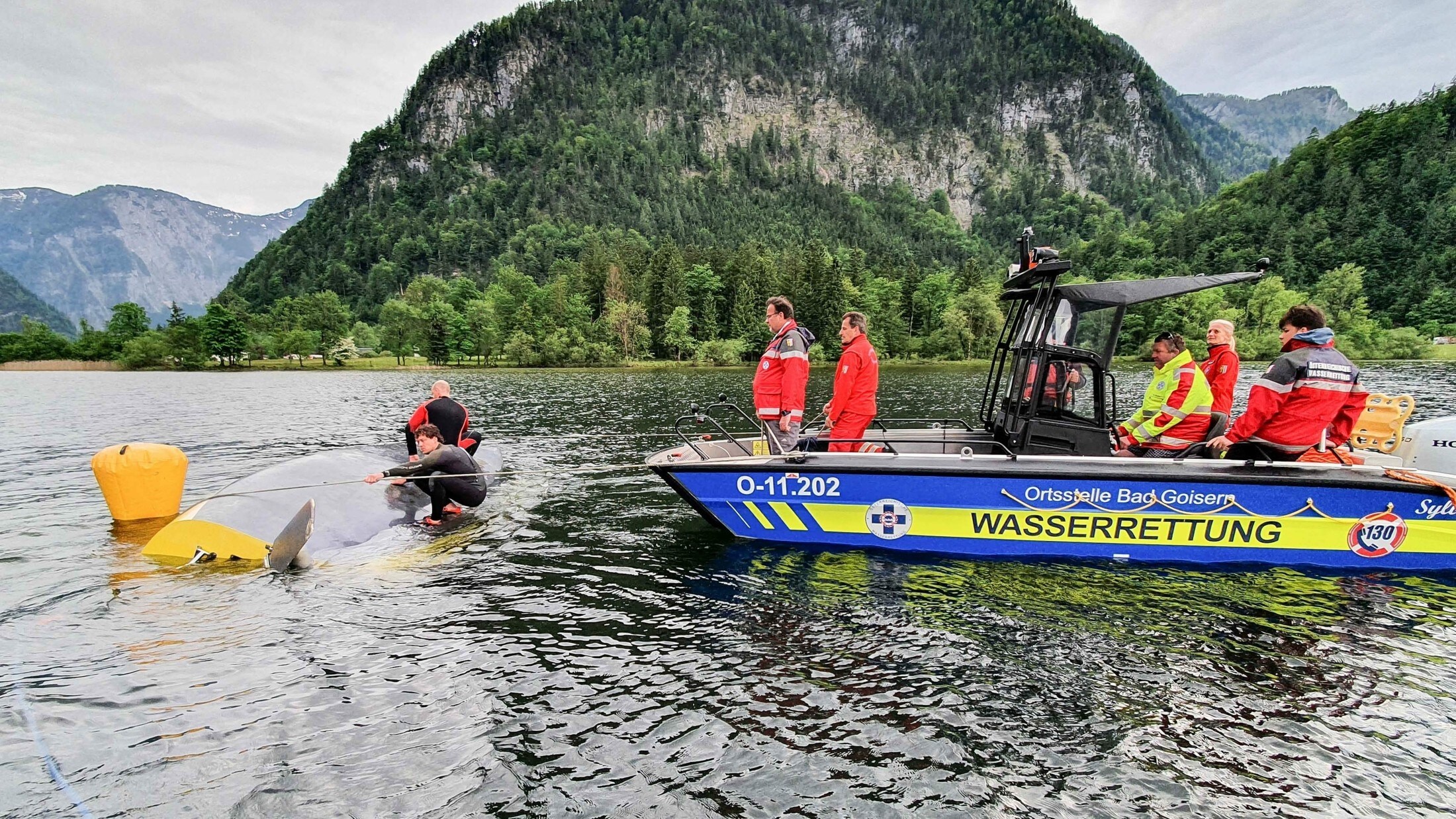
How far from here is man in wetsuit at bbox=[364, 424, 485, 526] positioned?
35.0 ft

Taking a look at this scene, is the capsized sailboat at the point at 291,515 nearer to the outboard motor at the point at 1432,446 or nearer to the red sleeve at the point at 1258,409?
the red sleeve at the point at 1258,409

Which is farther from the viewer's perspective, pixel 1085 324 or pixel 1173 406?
pixel 1085 324

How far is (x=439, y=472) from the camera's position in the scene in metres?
10.7

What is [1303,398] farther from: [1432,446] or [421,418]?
[421,418]

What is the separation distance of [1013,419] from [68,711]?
1102 centimetres

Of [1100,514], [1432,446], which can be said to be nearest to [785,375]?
[1100,514]

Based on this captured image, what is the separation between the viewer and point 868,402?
9.96 metres

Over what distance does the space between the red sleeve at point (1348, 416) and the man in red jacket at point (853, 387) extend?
5955 millimetres

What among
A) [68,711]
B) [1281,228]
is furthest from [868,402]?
[1281,228]

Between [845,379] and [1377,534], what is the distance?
693cm

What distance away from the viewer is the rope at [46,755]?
4617 mm

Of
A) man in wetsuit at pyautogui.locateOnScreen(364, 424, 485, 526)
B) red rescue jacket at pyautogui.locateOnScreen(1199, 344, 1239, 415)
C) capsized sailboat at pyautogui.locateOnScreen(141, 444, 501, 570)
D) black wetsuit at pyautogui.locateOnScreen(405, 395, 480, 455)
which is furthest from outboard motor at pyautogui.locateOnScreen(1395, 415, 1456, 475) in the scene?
capsized sailboat at pyautogui.locateOnScreen(141, 444, 501, 570)

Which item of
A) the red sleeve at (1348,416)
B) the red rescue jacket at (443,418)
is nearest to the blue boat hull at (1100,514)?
the red sleeve at (1348,416)

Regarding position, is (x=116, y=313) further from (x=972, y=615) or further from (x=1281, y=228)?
(x=1281, y=228)
